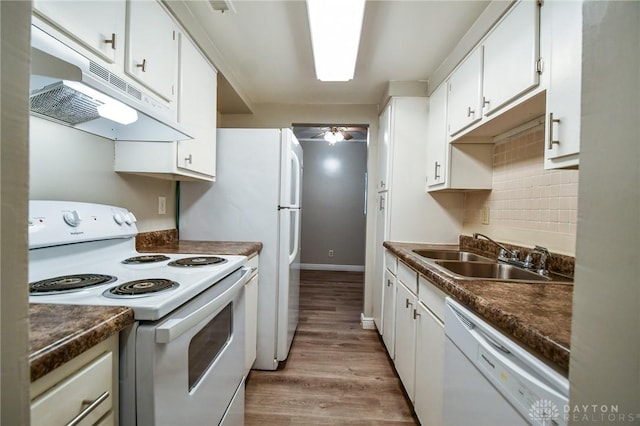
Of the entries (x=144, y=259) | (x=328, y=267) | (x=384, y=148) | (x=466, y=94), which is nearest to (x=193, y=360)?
(x=144, y=259)

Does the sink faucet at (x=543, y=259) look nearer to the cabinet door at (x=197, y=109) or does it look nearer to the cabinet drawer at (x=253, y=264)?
the cabinet drawer at (x=253, y=264)

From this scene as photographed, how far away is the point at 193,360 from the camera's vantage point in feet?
2.91

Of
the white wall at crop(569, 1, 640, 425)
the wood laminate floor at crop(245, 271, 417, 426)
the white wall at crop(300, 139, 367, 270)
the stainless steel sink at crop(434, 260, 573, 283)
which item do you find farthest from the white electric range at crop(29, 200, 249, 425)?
the white wall at crop(300, 139, 367, 270)

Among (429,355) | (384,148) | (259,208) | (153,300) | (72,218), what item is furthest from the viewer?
(384,148)

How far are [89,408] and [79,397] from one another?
0.04 meters

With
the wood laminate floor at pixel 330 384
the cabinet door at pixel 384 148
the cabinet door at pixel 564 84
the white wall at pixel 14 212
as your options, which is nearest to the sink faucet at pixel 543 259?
the cabinet door at pixel 564 84

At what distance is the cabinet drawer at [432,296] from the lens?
1.19 metres

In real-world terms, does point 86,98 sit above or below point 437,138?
below

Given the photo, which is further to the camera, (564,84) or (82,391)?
(564,84)

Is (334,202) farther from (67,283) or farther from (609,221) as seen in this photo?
(609,221)

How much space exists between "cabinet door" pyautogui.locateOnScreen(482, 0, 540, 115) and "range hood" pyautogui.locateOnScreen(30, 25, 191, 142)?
5.07 feet

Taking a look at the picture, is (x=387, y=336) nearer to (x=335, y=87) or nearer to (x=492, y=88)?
(x=492, y=88)

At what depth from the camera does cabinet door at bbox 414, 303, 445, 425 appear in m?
1.18

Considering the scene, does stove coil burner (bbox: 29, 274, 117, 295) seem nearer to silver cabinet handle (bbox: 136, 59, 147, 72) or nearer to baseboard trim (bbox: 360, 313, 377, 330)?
silver cabinet handle (bbox: 136, 59, 147, 72)
